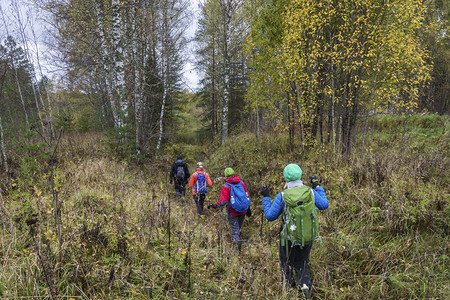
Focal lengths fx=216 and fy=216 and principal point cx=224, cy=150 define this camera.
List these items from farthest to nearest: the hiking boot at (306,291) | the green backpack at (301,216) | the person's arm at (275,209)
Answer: the person's arm at (275,209) → the hiking boot at (306,291) → the green backpack at (301,216)

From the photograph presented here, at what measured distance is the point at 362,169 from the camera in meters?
5.57

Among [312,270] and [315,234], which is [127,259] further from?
[312,270]

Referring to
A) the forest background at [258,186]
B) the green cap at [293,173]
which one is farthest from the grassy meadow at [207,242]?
the green cap at [293,173]

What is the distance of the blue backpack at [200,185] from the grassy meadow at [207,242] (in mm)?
709

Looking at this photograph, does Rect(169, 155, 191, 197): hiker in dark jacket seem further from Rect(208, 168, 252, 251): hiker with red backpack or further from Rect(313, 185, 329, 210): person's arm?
Rect(313, 185, 329, 210): person's arm

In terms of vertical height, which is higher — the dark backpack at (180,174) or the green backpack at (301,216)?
the green backpack at (301,216)

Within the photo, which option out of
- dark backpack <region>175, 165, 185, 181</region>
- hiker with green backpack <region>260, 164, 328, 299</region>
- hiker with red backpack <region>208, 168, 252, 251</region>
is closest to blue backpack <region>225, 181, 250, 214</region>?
hiker with red backpack <region>208, 168, 252, 251</region>

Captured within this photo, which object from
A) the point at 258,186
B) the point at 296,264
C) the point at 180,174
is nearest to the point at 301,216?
the point at 296,264

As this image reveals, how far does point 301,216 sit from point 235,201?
1.80 meters

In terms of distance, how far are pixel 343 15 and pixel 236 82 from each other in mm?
9735

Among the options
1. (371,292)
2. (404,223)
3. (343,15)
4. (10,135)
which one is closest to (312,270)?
(371,292)

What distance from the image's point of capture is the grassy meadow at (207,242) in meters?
2.43

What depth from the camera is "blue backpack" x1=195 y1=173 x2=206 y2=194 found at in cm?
595

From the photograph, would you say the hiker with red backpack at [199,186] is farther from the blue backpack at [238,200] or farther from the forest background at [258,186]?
the blue backpack at [238,200]
